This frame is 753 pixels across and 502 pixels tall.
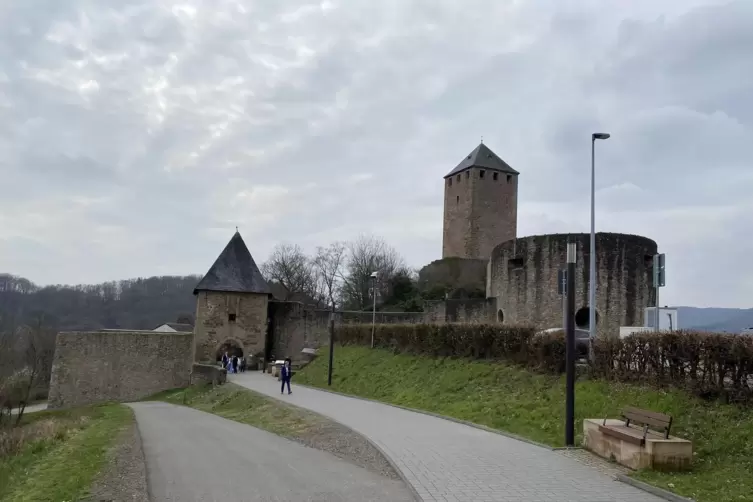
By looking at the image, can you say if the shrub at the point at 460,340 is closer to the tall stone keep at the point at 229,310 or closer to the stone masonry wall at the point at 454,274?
the tall stone keep at the point at 229,310

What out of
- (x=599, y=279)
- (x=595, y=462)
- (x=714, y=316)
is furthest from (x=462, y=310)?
(x=595, y=462)

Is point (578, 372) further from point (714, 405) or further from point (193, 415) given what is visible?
point (193, 415)

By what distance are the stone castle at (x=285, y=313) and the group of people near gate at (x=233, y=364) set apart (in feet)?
3.66

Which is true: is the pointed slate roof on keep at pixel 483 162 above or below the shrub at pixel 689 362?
above

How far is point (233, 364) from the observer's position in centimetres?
3328

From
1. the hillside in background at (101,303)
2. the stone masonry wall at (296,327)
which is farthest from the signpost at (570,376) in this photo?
the hillside in background at (101,303)

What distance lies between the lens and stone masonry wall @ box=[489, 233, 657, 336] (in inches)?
974

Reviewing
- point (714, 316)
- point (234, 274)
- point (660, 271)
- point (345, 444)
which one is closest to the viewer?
point (345, 444)

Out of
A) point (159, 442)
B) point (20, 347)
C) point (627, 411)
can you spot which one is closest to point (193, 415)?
point (159, 442)

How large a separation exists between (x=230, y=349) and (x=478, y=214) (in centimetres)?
2379

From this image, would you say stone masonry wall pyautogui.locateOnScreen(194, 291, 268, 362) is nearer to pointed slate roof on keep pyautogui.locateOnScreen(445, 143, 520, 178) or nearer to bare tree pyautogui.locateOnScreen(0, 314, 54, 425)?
bare tree pyautogui.locateOnScreen(0, 314, 54, 425)

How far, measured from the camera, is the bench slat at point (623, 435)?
8.40m

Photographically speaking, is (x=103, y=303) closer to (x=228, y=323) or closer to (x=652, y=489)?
(x=228, y=323)

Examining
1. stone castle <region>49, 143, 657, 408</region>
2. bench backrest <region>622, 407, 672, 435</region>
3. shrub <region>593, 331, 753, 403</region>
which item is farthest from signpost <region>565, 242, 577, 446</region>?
stone castle <region>49, 143, 657, 408</region>
